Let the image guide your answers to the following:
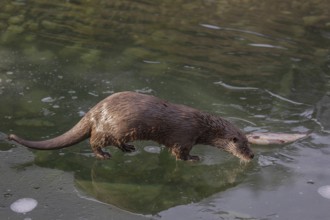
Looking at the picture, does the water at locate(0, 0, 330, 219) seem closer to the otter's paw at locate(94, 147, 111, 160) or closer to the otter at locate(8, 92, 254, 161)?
the otter's paw at locate(94, 147, 111, 160)

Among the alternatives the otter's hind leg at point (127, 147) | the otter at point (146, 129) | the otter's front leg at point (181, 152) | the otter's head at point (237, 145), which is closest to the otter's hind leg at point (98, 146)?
the otter at point (146, 129)

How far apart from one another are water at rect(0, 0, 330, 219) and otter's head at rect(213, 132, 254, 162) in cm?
10

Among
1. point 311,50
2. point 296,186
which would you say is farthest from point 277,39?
point 296,186

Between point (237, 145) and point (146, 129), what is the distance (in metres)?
0.62

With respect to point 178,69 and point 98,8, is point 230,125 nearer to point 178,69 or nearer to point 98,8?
point 178,69

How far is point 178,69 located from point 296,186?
71.8 inches

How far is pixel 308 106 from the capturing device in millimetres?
4363

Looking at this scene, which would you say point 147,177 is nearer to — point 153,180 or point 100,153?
point 153,180

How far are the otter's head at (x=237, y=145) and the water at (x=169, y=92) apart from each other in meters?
0.10

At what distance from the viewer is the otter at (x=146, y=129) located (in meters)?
3.28

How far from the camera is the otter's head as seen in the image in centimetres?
353

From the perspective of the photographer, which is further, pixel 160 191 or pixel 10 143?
pixel 10 143

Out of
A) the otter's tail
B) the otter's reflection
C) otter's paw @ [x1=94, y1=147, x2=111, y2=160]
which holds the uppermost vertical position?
the otter's tail

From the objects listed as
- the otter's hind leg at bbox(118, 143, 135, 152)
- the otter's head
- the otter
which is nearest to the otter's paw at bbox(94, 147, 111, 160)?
the otter
